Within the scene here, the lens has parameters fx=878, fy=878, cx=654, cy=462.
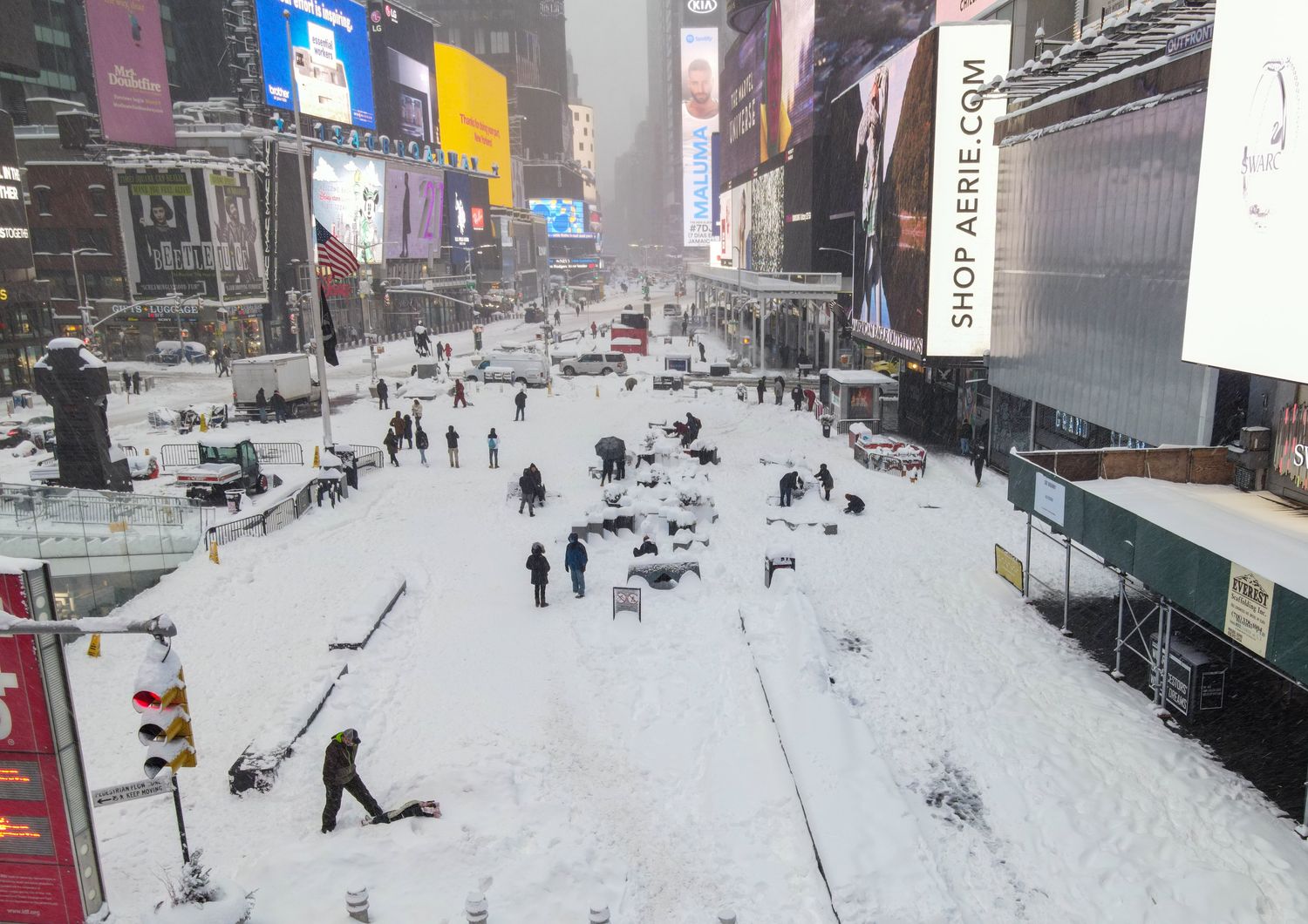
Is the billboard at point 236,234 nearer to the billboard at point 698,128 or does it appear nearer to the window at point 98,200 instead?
the window at point 98,200

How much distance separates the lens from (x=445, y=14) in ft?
591

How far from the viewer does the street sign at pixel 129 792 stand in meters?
8.05

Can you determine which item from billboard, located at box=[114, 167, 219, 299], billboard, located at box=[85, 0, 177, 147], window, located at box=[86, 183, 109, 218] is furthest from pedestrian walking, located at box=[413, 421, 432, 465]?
window, located at box=[86, 183, 109, 218]

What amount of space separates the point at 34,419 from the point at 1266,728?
1610 inches

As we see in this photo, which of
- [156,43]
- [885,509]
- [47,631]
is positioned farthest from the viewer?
[156,43]

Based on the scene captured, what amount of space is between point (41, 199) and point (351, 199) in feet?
70.8

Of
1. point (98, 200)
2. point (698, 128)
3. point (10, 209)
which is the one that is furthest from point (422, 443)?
point (698, 128)

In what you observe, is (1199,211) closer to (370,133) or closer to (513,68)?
(370,133)

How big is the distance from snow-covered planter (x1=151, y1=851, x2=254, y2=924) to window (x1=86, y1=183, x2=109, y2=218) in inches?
2384

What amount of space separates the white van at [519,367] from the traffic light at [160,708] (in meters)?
40.4

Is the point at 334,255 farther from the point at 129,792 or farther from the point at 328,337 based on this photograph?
the point at 129,792

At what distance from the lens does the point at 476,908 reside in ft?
26.8

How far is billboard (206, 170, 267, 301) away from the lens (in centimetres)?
5628

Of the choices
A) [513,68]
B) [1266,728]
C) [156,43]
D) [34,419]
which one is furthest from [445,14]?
[1266,728]
